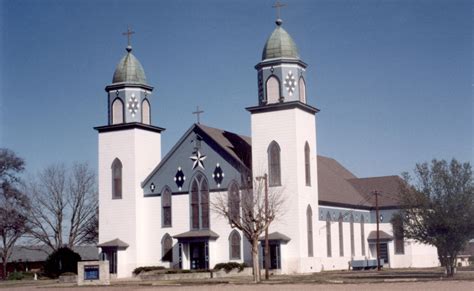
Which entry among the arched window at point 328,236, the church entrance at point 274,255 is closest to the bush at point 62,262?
the church entrance at point 274,255

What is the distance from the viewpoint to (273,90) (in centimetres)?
6219

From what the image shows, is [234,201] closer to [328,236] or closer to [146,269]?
[146,269]

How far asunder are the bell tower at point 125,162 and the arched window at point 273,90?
12.3 m

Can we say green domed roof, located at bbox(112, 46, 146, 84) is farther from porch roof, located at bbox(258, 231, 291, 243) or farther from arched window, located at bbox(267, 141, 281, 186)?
porch roof, located at bbox(258, 231, 291, 243)

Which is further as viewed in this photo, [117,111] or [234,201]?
[117,111]

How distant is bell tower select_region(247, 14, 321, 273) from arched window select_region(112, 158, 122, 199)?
41.9 feet

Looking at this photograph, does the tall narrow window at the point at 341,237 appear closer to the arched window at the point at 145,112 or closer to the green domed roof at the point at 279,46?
the green domed roof at the point at 279,46

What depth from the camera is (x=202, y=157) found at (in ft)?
213

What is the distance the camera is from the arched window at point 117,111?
68500 millimetres

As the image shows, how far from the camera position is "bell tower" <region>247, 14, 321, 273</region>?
5981cm

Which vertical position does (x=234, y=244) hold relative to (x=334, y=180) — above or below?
below

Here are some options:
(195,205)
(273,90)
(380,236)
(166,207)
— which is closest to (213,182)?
(195,205)

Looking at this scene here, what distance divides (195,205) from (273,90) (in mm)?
11581

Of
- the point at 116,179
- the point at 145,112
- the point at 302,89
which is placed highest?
the point at 302,89
